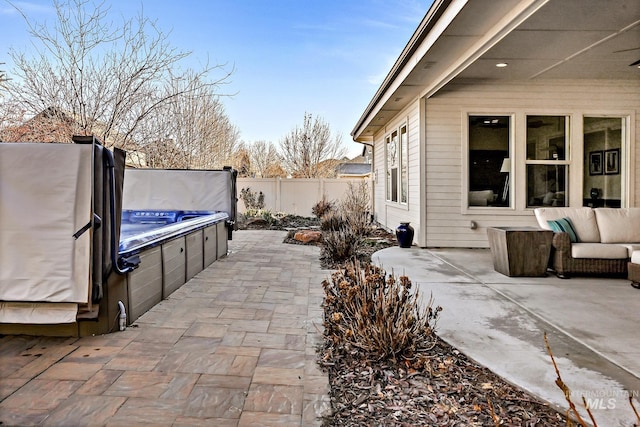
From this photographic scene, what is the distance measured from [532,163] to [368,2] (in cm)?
554

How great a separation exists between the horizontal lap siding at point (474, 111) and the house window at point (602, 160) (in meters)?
0.18

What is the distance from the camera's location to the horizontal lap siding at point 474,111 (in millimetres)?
6438

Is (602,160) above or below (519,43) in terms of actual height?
below

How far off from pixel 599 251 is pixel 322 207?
25.1ft

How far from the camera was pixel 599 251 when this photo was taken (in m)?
4.54

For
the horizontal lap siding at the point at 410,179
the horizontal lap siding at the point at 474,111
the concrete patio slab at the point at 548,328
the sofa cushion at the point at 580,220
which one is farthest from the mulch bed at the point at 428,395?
the horizontal lap siding at the point at 410,179

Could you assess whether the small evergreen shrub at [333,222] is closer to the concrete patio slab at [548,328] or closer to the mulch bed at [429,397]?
the concrete patio slab at [548,328]

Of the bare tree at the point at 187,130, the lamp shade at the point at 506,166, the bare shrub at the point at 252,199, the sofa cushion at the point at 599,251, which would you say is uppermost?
the bare tree at the point at 187,130

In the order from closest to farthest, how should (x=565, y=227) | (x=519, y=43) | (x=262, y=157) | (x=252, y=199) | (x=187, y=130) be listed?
(x=519, y=43)
(x=565, y=227)
(x=187, y=130)
(x=252, y=199)
(x=262, y=157)

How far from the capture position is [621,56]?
5145 mm

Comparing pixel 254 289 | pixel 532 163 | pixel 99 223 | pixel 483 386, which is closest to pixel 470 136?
pixel 532 163

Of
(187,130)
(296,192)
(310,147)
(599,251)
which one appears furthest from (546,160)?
(310,147)

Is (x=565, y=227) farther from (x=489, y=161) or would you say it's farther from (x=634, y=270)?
(x=489, y=161)

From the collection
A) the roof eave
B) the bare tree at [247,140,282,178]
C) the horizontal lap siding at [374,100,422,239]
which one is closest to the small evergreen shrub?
the horizontal lap siding at [374,100,422,239]
